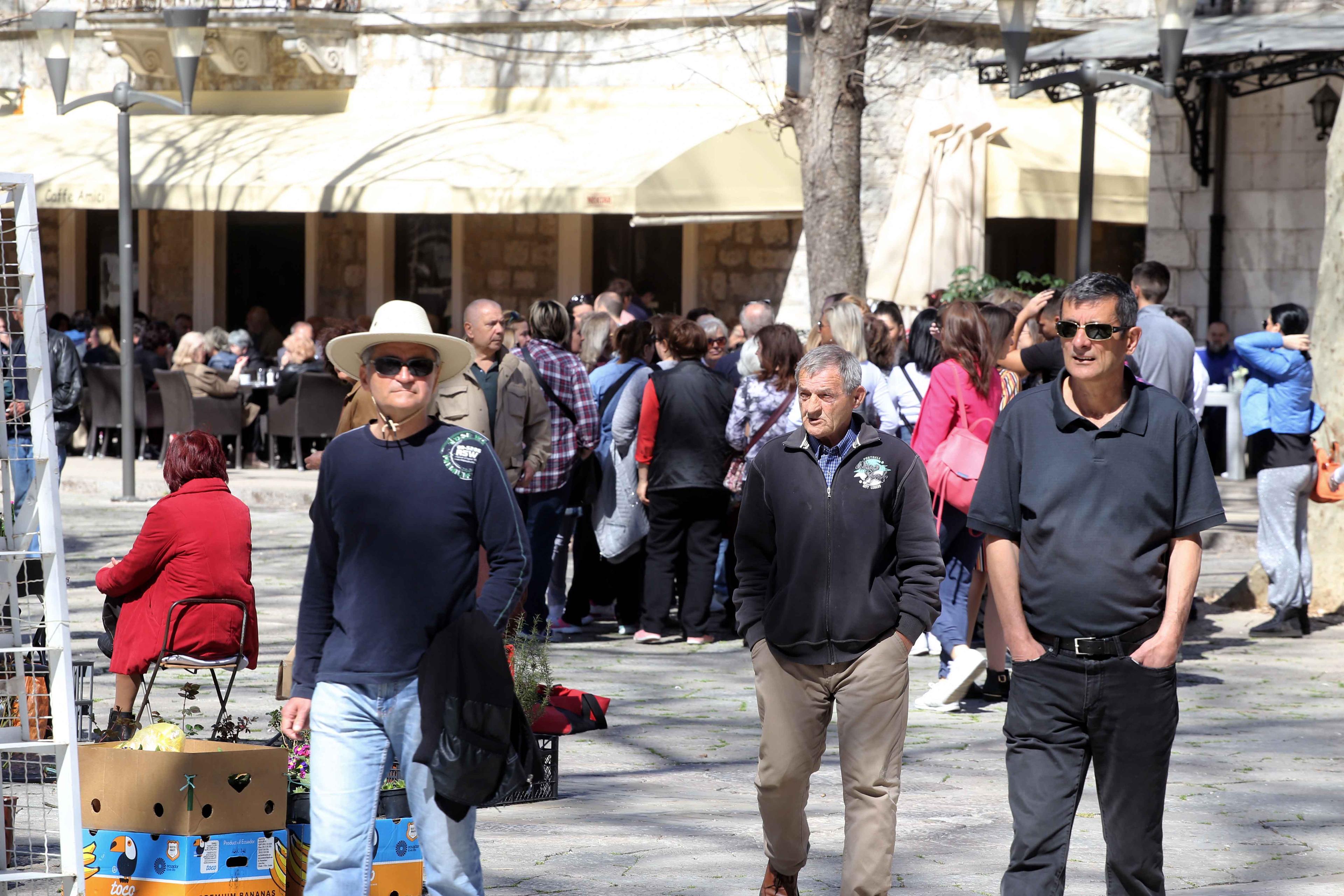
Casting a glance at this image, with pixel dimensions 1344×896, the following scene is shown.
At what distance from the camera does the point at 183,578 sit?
637 cm

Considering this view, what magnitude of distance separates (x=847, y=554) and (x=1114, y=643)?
0.83 meters

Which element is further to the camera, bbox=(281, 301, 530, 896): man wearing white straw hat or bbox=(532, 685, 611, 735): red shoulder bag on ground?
bbox=(532, 685, 611, 735): red shoulder bag on ground

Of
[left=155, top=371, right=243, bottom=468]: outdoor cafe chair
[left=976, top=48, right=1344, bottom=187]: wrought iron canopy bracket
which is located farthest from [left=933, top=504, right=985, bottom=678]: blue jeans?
[left=155, top=371, right=243, bottom=468]: outdoor cafe chair

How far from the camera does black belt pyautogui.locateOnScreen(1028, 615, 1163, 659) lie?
4.29 meters

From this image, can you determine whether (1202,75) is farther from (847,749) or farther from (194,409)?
(847,749)

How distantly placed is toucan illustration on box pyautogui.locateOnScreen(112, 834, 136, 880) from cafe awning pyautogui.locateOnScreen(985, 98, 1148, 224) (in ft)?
46.0

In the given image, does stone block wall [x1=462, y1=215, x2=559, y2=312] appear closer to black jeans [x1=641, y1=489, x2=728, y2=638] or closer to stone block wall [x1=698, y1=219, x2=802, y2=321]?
stone block wall [x1=698, y1=219, x2=802, y2=321]

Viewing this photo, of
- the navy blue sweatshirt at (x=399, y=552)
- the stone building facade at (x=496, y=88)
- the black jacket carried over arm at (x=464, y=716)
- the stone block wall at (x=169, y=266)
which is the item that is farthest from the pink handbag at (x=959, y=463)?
the stone block wall at (x=169, y=266)

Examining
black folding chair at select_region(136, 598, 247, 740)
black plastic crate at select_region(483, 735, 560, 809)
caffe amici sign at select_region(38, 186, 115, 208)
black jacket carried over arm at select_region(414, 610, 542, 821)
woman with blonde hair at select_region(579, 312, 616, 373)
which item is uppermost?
caffe amici sign at select_region(38, 186, 115, 208)

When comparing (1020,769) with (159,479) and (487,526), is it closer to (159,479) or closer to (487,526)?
(487,526)

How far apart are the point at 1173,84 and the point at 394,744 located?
10.4 metres

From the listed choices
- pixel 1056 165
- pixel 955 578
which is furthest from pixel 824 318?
pixel 1056 165

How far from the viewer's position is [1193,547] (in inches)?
170

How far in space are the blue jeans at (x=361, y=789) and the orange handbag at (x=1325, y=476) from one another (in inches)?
274
